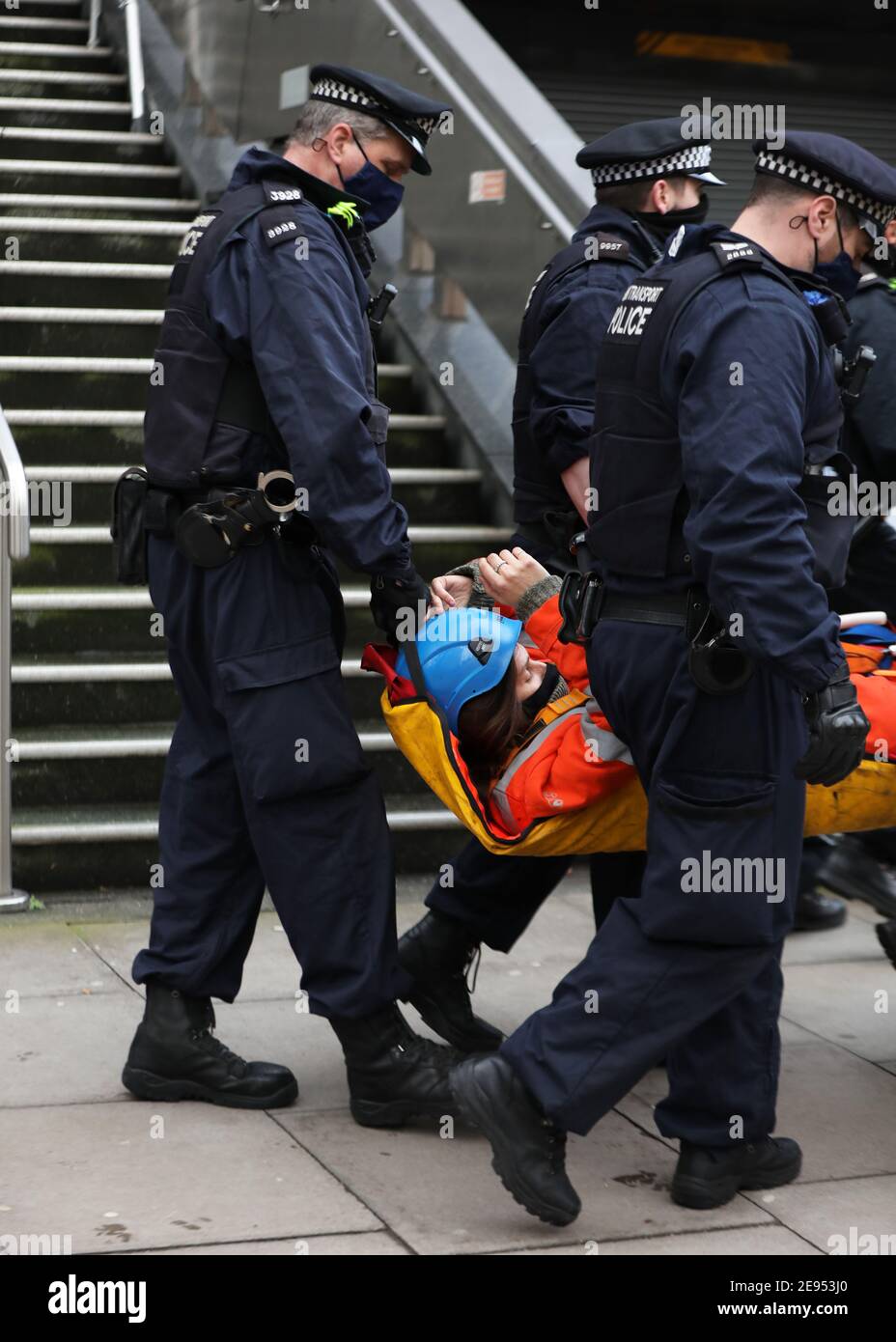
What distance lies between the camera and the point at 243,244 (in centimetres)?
374

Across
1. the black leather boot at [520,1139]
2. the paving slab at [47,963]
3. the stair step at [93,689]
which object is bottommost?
the paving slab at [47,963]

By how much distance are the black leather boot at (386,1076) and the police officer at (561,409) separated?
0.39m

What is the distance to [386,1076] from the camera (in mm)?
3865

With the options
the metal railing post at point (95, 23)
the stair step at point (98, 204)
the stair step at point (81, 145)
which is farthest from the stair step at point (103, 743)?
the metal railing post at point (95, 23)

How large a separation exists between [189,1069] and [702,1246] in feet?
3.91

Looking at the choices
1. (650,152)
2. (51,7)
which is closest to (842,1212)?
(650,152)

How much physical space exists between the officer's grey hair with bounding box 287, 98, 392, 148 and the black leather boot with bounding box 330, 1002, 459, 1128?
73.2 inches

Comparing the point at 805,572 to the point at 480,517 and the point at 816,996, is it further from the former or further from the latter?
the point at 480,517

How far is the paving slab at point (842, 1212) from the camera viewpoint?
3410 millimetres

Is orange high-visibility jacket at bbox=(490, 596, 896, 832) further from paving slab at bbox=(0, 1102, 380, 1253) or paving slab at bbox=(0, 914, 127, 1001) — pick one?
paving slab at bbox=(0, 914, 127, 1001)

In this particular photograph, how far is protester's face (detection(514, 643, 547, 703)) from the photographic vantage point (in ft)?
12.7

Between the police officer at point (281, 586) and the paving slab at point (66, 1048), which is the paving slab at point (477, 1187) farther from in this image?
the paving slab at point (66, 1048)

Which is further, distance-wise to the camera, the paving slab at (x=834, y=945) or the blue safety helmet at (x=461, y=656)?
the paving slab at (x=834, y=945)

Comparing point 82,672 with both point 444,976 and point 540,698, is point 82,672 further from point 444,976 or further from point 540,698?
point 540,698
